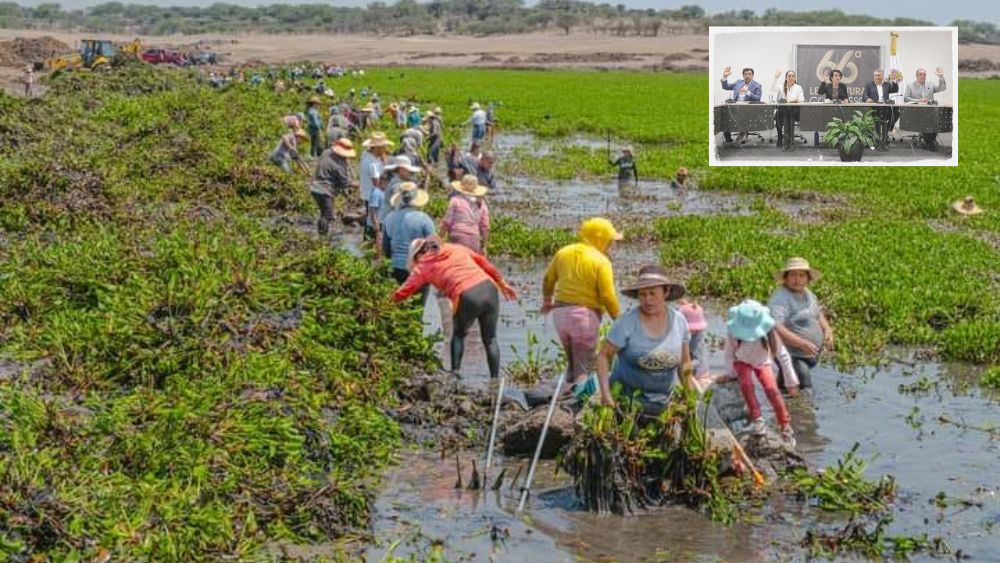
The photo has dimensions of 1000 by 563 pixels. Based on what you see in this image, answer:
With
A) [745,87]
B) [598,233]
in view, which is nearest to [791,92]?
[745,87]

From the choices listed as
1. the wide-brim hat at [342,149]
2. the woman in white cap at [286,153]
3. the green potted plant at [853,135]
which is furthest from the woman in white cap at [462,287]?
the green potted plant at [853,135]

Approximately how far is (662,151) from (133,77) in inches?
974

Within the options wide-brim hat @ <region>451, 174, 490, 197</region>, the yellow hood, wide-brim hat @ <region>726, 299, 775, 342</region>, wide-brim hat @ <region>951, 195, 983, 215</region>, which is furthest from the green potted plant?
wide-brim hat @ <region>726, 299, 775, 342</region>

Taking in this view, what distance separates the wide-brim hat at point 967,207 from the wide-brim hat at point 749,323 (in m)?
13.7

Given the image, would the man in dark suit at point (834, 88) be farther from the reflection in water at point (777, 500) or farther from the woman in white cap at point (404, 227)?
the woman in white cap at point (404, 227)

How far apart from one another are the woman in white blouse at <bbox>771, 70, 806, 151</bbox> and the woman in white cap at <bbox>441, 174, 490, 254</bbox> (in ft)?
23.7

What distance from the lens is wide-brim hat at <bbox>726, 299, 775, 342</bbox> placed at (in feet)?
30.2

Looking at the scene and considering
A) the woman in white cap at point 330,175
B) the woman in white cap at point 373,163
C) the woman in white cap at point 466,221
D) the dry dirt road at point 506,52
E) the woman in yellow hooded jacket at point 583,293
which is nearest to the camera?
the woman in yellow hooded jacket at point 583,293

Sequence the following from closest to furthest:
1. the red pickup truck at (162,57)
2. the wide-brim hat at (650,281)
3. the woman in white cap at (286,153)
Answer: the wide-brim hat at (650,281) < the woman in white cap at (286,153) < the red pickup truck at (162,57)

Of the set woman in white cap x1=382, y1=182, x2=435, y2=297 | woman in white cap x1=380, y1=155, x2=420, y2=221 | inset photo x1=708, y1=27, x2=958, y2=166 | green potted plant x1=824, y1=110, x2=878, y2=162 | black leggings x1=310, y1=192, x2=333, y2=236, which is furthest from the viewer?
green potted plant x1=824, y1=110, x2=878, y2=162

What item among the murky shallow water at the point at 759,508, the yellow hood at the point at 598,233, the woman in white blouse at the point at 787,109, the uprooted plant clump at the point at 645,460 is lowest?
the murky shallow water at the point at 759,508

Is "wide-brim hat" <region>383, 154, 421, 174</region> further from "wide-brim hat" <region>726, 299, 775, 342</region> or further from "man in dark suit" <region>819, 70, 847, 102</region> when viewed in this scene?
"man in dark suit" <region>819, 70, 847, 102</region>

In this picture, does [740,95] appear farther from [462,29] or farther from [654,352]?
[462,29]

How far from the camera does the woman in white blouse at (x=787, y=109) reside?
18.9 meters
